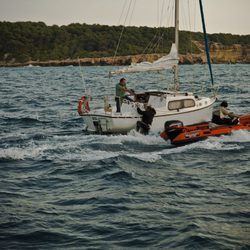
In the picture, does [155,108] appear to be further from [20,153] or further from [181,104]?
[20,153]


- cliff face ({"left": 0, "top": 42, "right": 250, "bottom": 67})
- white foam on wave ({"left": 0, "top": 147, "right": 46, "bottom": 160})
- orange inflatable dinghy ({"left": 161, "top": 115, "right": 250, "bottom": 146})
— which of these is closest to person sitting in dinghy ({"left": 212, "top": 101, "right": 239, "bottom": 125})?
orange inflatable dinghy ({"left": 161, "top": 115, "right": 250, "bottom": 146})

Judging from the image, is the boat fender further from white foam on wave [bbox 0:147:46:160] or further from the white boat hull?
white foam on wave [bbox 0:147:46:160]

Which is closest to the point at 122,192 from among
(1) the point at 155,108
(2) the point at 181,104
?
(1) the point at 155,108

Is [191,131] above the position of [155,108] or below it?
below

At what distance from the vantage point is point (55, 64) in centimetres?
16825

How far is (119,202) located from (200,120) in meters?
11.0

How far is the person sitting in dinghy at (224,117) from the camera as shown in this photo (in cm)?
2240

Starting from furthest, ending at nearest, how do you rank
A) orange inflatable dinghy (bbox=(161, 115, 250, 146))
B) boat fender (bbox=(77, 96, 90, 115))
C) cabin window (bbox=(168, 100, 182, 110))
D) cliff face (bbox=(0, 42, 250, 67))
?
cliff face (bbox=(0, 42, 250, 67)) < boat fender (bbox=(77, 96, 90, 115)) < cabin window (bbox=(168, 100, 182, 110)) < orange inflatable dinghy (bbox=(161, 115, 250, 146))

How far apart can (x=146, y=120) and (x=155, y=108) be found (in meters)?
0.90

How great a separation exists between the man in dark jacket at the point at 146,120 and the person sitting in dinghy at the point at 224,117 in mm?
2955

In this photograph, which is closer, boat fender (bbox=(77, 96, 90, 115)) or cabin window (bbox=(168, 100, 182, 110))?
cabin window (bbox=(168, 100, 182, 110))

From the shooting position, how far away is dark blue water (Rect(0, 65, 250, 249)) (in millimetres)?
11099

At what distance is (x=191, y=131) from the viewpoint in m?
20.9

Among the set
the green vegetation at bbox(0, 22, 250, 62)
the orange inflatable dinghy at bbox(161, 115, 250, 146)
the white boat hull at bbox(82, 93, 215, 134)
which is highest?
the green vegetation at bbox(0, 22, 250, 62)
